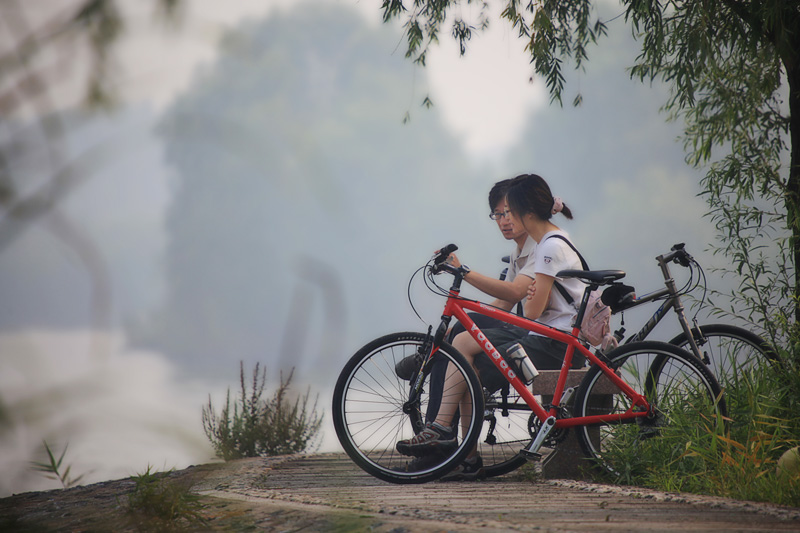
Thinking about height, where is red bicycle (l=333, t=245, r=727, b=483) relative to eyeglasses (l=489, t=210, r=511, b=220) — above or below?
below

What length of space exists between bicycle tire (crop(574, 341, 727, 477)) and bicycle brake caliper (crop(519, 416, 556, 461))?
0.17m

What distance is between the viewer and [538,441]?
3.62 meters

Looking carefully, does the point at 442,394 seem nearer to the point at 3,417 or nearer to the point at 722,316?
the point at 722,316

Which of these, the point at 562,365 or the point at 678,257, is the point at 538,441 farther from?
the point at 678,257

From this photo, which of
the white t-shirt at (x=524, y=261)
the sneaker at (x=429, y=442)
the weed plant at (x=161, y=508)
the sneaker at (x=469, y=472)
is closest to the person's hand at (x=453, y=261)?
the white t-shirt at (x=524, y=261)

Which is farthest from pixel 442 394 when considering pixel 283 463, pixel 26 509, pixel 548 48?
pixel 548 48

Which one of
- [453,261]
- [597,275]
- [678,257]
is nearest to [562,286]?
[597,275]

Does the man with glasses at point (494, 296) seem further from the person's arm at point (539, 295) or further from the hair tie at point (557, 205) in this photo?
the hair tie at point (557, 205)

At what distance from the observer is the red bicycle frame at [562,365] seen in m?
3.70

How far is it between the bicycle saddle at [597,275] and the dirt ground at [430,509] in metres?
1.02

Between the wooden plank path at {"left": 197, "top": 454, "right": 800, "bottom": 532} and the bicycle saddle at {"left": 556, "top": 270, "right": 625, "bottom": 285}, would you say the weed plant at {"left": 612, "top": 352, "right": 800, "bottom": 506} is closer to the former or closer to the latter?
the wooden plank path at {"left": 197, "top": 454, "right": 800, "bottom": 532}

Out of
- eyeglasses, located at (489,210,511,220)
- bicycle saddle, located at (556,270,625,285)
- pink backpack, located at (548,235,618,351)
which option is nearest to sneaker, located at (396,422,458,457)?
pink backpack, located at (548,235,618,351)

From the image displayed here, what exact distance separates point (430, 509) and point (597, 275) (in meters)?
1.55

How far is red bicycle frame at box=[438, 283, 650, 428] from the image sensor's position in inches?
146
